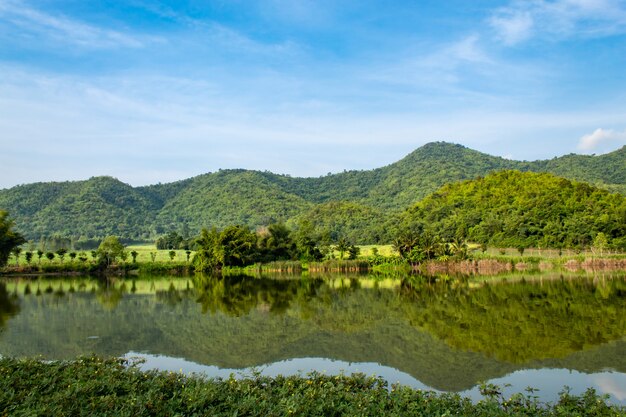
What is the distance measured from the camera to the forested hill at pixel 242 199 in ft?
435

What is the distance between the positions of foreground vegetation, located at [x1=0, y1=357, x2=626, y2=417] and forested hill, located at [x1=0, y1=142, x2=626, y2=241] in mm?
98656

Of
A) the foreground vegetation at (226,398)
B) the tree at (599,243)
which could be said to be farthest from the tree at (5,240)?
the tree at (599,243)

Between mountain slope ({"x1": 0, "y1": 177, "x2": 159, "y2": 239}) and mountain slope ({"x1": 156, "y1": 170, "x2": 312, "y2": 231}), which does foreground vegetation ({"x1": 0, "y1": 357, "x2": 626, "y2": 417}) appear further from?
mountain slope ({"x1": 0, "y1": 177, "x2": 159, "y2": 239})

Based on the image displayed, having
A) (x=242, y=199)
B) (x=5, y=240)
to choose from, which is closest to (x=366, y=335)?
(x=5, y=240)

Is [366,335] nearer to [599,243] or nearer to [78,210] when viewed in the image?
[599,243]

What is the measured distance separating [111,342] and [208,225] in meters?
133

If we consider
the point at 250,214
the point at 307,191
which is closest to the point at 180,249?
the point at 250,214

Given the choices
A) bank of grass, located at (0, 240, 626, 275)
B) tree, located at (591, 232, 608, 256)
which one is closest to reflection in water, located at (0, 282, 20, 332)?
bank of grass, located at (0, 240, 626, 275)

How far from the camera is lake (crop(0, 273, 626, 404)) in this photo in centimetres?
1234

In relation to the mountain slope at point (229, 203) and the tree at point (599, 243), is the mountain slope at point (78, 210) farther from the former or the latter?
the tree at point (599, 243)

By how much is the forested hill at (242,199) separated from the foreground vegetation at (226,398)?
98.7m

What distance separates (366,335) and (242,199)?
141720mm

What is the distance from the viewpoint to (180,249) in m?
92.1

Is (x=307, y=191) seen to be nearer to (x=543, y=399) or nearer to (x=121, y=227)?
(x=121, y=227)
